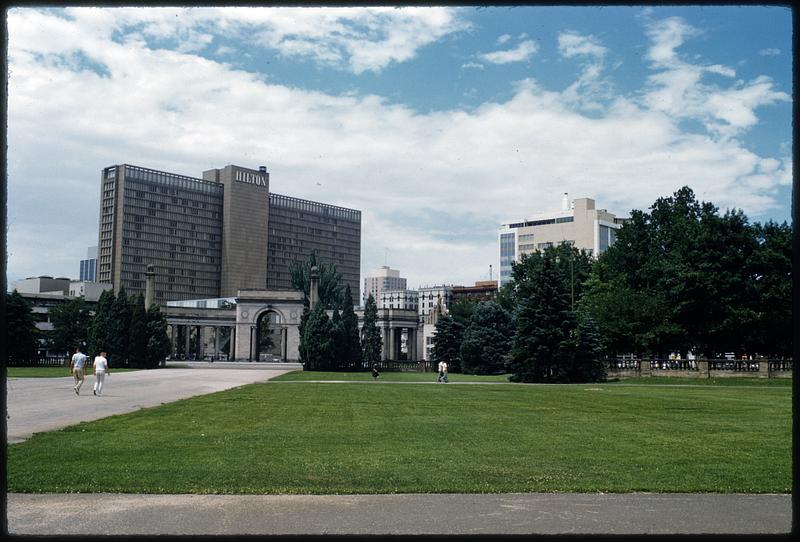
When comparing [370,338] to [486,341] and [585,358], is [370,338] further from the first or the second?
[585,358]

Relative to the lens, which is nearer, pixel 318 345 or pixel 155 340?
A: pixel 318 345

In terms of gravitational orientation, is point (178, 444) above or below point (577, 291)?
below

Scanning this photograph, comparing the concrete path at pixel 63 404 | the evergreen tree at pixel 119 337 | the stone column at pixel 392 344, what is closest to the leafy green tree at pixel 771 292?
the concrete path at pixel 63 404

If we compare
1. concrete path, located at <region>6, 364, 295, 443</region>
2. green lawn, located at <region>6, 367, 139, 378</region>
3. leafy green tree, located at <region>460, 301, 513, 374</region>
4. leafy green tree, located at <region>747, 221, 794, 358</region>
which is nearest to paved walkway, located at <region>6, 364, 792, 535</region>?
concrete path, located at <region>6, 364, 295, 443</region>

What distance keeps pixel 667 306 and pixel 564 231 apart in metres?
113

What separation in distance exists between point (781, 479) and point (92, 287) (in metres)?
140

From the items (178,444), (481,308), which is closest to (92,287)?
(481,308)

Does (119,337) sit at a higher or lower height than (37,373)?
higher

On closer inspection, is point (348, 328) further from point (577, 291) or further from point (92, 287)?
point (92, 287)

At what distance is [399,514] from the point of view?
30.5 feet

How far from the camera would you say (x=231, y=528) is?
8438 millimetres

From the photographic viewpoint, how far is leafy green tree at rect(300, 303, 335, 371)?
260ft

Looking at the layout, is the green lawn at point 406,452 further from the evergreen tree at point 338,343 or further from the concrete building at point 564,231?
the concrete building at point 564,231

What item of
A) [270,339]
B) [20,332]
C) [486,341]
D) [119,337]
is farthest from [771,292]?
[270,339]
